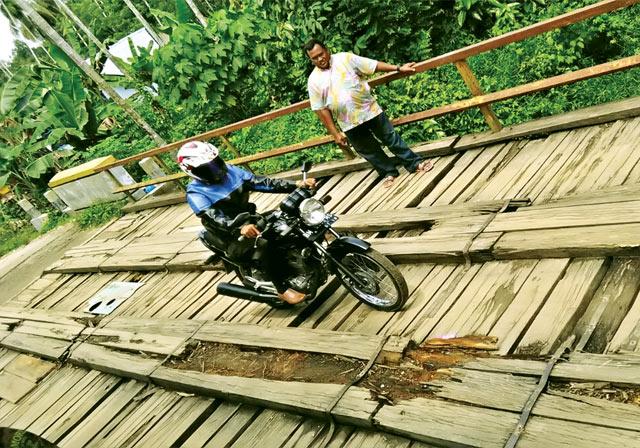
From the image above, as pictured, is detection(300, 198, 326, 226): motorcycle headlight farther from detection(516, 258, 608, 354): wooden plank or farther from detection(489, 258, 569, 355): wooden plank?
detection(516, 258, 608, 354): wooden plank

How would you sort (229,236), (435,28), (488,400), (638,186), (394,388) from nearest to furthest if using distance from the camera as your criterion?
(488,400) → (394,388) → (638,186) → (229,236) → (435,28)

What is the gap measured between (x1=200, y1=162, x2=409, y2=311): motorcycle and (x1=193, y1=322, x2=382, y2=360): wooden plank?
38 centimetres

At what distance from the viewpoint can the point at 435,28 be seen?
28.8 feet

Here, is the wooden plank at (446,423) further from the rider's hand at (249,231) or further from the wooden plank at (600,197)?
the wooden plank at (600,197)

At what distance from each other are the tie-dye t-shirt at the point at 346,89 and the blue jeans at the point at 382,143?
6.0 inches

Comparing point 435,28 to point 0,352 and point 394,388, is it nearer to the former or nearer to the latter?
point 394,388

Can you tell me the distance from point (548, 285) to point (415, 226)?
5.32 ft

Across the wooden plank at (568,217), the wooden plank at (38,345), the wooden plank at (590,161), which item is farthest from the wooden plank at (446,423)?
the wooden plank at (38,345)

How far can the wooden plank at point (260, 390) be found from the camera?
327 cm

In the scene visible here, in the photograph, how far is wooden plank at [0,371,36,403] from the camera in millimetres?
5578

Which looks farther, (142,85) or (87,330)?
(142,85)

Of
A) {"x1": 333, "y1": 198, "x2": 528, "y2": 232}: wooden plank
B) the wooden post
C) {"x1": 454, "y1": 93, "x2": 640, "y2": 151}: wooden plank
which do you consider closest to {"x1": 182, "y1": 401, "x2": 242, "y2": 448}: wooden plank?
{"x1": 333, "y1": 198, "x2": 528, "y2": 232}: wooden plank

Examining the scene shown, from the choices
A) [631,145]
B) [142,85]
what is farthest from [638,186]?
[142,85]

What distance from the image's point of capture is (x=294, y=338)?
13.0 feet
